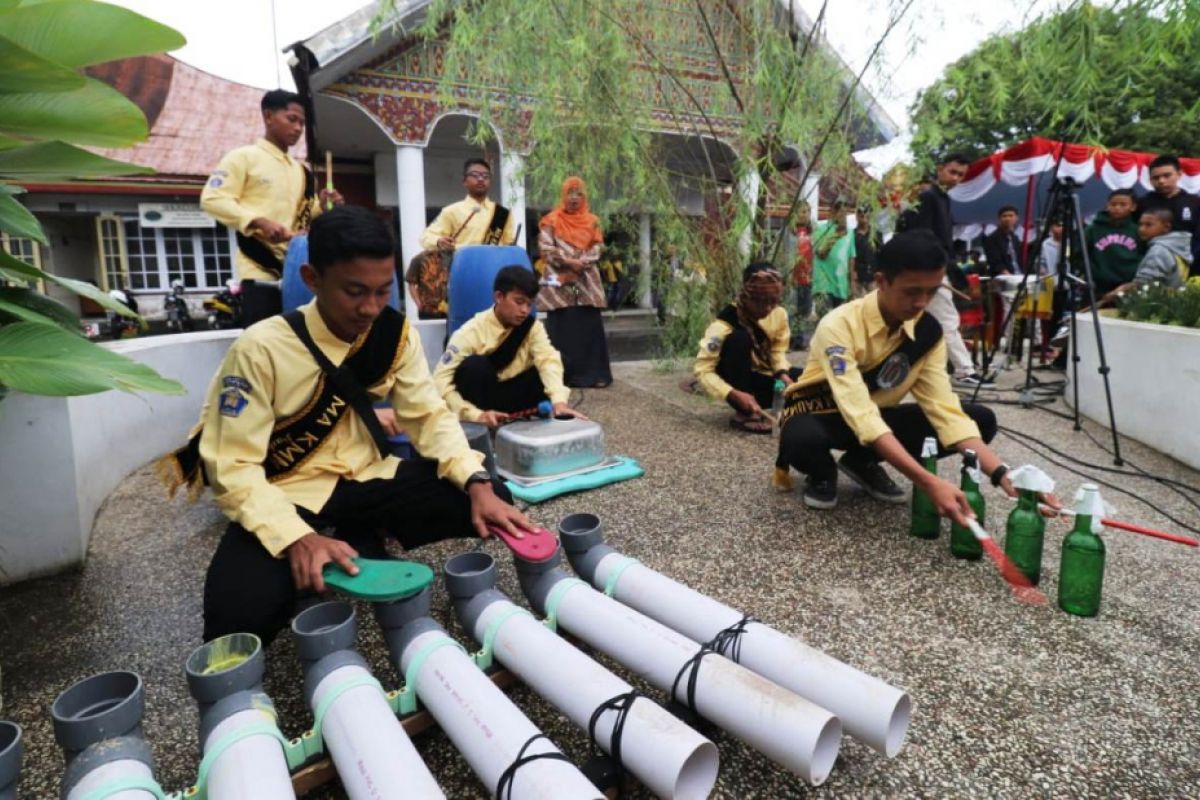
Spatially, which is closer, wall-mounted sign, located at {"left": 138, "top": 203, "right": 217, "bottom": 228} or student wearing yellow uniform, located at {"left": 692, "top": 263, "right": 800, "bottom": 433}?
student wearing yellow uniform, located at {"left": 692, "top": 263, "right": 800, "bottom": 433}

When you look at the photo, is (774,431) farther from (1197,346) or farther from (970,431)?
(1197,346)

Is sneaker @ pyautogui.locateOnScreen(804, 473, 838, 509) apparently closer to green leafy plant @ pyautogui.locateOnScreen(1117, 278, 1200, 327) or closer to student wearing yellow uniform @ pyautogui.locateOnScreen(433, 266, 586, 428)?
student wearing yellow uniform @ pyautogui.locateOnScreen(433, 266, 586, 428)

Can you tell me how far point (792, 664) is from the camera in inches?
50.8

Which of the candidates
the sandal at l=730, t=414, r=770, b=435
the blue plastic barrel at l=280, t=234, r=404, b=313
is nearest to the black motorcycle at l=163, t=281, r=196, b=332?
the blue plastic barrel at l=280, t=234, r=404, b=313

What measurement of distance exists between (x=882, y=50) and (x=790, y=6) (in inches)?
23.8

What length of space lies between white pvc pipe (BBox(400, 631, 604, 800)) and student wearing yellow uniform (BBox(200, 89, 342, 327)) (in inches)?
107

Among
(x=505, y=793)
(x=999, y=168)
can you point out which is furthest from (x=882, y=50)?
(x=999, y=168)

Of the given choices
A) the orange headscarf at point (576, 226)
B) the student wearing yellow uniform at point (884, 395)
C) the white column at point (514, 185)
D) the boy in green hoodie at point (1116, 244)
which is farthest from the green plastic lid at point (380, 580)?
the boy in green hoodie at point (1116, 244)

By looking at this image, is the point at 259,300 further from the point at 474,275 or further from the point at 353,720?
the point at 353,720

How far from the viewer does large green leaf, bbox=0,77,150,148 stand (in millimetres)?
1364

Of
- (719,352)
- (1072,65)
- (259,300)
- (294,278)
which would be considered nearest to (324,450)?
(294,278)

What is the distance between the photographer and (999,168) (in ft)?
30.9

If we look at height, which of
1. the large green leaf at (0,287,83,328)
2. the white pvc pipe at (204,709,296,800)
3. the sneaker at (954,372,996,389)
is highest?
the large green leaf at (0,287,83,328)

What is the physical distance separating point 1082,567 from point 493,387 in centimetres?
261
